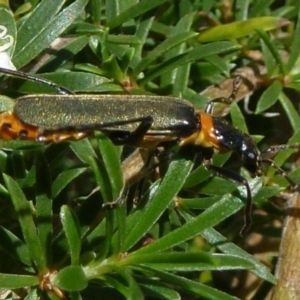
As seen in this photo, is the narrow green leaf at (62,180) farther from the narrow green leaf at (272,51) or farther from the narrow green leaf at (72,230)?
the narrow green leaf at (272,51)

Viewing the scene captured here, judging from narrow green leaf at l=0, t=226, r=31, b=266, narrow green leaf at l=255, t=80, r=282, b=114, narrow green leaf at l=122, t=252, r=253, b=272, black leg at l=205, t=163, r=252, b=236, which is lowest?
black leg at l=205, t=163, r=252, b=236

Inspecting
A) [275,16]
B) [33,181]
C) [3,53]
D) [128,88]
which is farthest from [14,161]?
[275,16]

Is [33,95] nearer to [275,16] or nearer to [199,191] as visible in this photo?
[199,191]

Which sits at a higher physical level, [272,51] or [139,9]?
[139,9]

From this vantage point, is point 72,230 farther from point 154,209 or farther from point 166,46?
point 166,46

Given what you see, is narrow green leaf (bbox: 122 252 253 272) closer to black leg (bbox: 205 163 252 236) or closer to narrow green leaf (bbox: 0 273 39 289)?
narrow green leaf (bbox: 0 273 39 289)

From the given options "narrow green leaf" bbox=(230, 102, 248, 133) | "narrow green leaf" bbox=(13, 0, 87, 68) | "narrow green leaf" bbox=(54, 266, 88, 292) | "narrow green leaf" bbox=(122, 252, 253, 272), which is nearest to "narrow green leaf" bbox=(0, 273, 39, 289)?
"narrow green leaf" bbox=(54, 266, 88, 292)

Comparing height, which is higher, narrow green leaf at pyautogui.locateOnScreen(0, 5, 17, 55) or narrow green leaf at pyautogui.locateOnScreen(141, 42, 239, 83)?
narrow green leaf at pyautogui.locateOnScreen(0, 5, 17, 55)

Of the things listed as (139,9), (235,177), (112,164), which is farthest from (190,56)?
(112,164)
